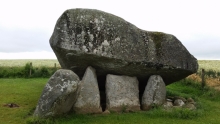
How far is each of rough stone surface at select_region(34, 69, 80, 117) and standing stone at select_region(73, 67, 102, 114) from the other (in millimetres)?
1109

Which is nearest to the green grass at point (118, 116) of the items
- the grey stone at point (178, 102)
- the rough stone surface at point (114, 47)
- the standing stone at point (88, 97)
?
the standing stone at point (88, 97)

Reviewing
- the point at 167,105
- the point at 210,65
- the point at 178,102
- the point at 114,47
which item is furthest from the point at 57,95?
the point at 210,65

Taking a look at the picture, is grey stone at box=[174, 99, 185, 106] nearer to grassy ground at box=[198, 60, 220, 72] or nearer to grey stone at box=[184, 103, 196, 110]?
grey stone at box=[184, 103, 196, 110]

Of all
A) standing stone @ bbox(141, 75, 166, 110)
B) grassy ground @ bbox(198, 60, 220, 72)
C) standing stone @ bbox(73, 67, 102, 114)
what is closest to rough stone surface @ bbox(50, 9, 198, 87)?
standing stone @ bbox(141, 75, 166, 110)

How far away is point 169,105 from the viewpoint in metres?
14.5

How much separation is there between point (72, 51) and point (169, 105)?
5.63 metres

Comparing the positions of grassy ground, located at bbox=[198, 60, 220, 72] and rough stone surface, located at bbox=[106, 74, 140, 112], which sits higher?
grassy ground, located at bbox=[198, 60, 220, 72]

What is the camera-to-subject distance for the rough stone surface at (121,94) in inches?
540

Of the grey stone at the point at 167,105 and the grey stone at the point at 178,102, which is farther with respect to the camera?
the grey stone at the point at 178,102

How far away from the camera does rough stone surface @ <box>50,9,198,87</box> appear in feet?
42.9

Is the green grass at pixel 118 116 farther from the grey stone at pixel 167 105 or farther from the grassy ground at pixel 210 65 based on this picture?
the grassy ground at pixel 210 65

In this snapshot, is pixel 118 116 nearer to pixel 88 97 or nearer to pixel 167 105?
pixel 88 97

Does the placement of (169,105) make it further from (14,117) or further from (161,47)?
(14,117)

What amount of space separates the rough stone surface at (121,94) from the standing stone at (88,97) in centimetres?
76
